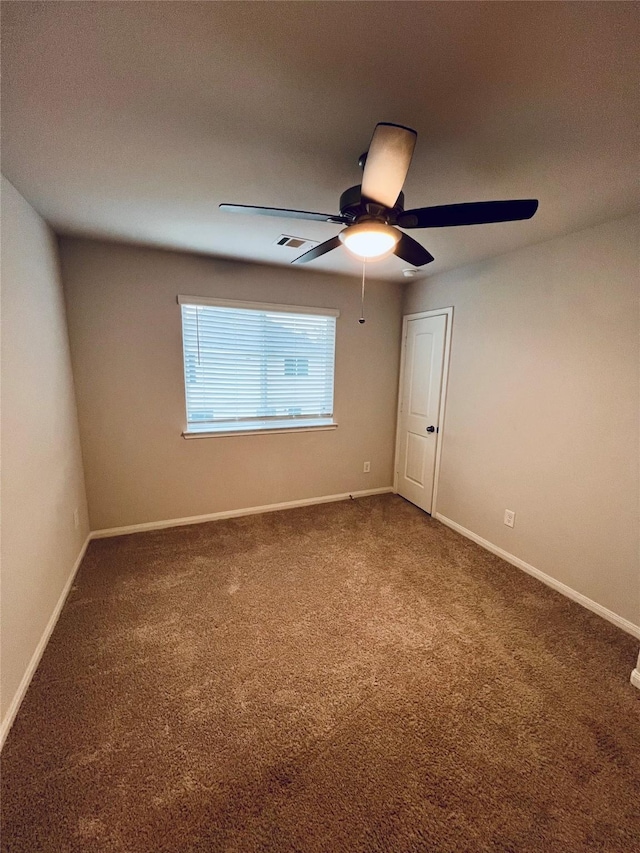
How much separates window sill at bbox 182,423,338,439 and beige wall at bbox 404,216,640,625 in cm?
136

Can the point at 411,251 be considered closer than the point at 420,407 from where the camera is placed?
Yes

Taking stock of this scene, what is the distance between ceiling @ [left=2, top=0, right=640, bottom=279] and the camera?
0.92m

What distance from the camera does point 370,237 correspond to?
1431mm

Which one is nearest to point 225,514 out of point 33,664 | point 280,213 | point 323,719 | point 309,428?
point 309,428

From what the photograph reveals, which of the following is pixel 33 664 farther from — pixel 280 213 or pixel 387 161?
pixel 387 161

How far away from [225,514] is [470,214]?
309cm

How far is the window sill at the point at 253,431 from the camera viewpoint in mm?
3186

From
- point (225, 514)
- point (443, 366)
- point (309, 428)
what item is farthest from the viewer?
point (309, 428)

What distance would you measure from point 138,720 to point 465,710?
1.46 metres

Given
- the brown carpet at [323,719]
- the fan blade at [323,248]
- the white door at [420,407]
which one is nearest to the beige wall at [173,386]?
the white door at [420,407]

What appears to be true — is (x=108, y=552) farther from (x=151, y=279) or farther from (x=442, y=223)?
(x=442, y=223)

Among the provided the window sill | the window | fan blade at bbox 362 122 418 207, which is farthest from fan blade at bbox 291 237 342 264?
the window sill

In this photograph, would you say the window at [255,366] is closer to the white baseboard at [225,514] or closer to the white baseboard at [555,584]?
the white baseboard at [225,514]

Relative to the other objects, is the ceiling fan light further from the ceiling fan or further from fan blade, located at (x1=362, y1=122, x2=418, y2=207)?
fan blade, located at (x1=362, y1=122, x2=418, y2=207)
